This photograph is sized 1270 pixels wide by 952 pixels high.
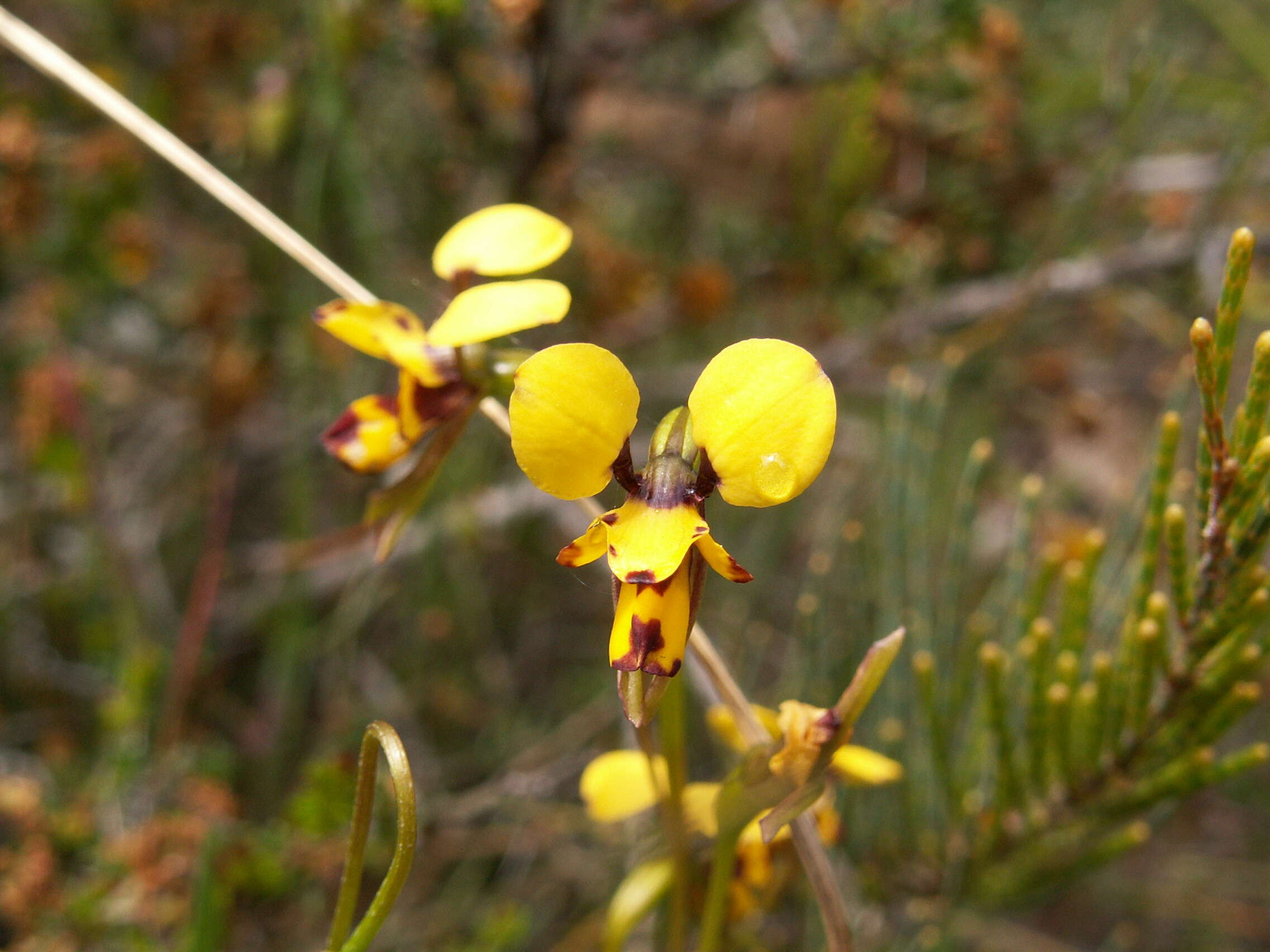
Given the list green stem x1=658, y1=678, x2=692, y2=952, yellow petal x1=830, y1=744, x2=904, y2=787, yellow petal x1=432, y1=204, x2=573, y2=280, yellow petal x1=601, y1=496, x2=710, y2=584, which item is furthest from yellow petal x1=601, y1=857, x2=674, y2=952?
yellow petal x1=432, y1=204, x2=573, y2=280

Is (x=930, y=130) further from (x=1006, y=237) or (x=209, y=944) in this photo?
(x=209, y=944)

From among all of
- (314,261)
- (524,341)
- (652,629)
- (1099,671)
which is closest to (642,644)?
(652,629)

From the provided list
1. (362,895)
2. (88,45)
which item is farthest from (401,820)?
(88,45)

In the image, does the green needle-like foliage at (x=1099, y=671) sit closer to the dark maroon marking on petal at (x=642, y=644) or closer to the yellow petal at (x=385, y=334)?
the dark maroon marking on petal at (x=642, y=644)

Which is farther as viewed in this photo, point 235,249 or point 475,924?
point 235,249

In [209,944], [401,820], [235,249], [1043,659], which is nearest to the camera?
[401,820]

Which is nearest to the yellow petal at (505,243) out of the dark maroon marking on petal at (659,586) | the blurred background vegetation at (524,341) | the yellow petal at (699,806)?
the dark maroon marking on petal at (659,586)

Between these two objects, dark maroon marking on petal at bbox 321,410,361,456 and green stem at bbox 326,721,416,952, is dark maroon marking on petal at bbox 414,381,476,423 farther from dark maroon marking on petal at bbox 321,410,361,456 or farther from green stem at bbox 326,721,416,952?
green stem at bbox 326,721,416,952
